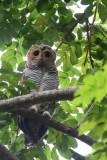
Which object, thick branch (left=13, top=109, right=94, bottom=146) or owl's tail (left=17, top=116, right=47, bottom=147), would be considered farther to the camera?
owl's tail (left=17, top=116, right=47, bottom=147)

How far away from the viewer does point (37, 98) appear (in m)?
2.04

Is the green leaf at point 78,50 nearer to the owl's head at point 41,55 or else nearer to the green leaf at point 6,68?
the green leaf at point 6,68

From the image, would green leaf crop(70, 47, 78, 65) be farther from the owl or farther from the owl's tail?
the owl's tail

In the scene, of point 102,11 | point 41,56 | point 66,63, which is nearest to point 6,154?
point 66,63

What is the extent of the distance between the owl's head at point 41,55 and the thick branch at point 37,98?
89.8 inches

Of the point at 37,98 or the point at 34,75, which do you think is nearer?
the point at 37,98

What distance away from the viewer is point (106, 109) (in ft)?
3.79

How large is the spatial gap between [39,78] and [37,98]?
6.48 ft

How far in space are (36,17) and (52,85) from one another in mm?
1048

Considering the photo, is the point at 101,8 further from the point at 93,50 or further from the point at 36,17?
the point at 36,17

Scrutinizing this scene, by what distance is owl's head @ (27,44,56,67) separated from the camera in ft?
14.3

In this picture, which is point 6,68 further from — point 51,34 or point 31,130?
point 31,130

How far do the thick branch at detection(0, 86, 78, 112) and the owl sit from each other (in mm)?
935

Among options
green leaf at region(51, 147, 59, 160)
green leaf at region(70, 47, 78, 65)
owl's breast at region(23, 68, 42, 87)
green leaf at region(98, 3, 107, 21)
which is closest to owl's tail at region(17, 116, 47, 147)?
green leaf at region(51, 147, 59, 160)
